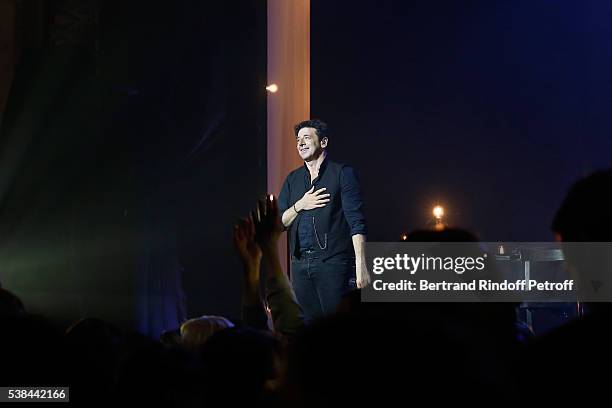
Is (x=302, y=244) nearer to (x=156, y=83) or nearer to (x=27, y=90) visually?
(x=156, y=83)

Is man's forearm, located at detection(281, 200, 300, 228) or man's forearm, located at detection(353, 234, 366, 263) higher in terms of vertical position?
man's forearm, located at detection(281, 200, 300, 228)

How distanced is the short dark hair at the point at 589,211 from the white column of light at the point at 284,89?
3407 mm

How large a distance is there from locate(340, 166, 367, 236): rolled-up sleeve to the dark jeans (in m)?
0.21

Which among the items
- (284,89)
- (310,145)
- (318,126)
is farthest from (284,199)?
(284,89)

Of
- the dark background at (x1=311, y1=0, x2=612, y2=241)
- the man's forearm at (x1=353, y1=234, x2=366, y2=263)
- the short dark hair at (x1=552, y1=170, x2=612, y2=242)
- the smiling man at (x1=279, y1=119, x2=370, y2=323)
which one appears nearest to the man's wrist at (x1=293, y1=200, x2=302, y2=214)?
the smiling man at (x1=279, y1=119, x2=370, y2=323)

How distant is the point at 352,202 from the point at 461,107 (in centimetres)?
425

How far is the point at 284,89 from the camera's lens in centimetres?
508

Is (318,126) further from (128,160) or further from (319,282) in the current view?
(128,160)

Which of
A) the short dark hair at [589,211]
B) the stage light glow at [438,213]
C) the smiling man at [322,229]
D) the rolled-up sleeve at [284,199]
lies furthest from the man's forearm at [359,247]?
the stage light glow at [438,213]

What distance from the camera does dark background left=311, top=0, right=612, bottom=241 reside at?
7.56 meters

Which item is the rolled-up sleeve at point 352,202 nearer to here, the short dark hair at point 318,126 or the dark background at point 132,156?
the short dark hair at point 318,126

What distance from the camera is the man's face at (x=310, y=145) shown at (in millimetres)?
4199

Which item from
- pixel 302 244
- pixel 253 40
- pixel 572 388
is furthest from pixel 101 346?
pixel 253 40

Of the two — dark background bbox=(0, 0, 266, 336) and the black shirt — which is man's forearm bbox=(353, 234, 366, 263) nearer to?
the black shirt
